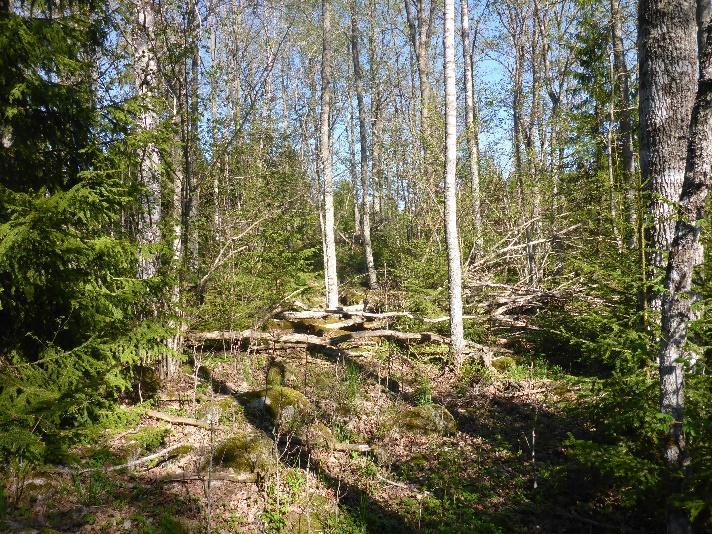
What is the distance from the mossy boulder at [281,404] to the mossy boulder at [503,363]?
14.6ft

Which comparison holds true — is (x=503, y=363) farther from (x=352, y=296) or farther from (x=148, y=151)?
(x=148, y=151)

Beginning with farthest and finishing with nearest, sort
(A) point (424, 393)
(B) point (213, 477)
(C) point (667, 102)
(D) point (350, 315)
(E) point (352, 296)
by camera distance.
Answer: (E) point (352, 296)
(D) point (350, 315)
(A) point (424, 393)
(B) point (213, 477)
(C) point (667, 102)

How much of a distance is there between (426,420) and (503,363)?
3.20 meters

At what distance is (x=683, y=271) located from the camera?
343 cm

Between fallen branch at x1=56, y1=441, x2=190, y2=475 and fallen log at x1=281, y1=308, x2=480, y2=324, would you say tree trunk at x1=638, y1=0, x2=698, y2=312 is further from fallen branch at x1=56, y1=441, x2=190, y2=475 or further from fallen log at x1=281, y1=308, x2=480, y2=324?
fallen log at x1=281, y1=308, x2=480, y2=324

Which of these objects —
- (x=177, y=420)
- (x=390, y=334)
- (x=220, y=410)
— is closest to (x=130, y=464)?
(x=177, y=420)

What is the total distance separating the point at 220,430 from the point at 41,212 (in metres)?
3.58

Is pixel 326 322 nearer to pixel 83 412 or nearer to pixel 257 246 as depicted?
pixel 257 246

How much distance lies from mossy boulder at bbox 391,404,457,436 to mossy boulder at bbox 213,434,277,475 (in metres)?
2.29

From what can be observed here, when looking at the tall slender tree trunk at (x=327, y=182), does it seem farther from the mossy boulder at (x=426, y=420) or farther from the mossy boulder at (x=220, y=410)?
the mossy boulder at (x=220, y=410)


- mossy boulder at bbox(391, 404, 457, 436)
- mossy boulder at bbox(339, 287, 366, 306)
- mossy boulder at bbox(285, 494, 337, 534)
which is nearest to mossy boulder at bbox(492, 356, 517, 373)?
mossy boulder at bbox(391, 404, 457, 436)

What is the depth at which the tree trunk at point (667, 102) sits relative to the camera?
4.62 meters

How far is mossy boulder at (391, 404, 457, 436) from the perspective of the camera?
7156mm

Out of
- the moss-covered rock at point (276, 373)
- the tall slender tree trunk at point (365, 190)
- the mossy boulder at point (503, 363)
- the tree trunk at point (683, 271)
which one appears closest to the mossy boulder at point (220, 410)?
the moss-covered rock at point (276, 373)
